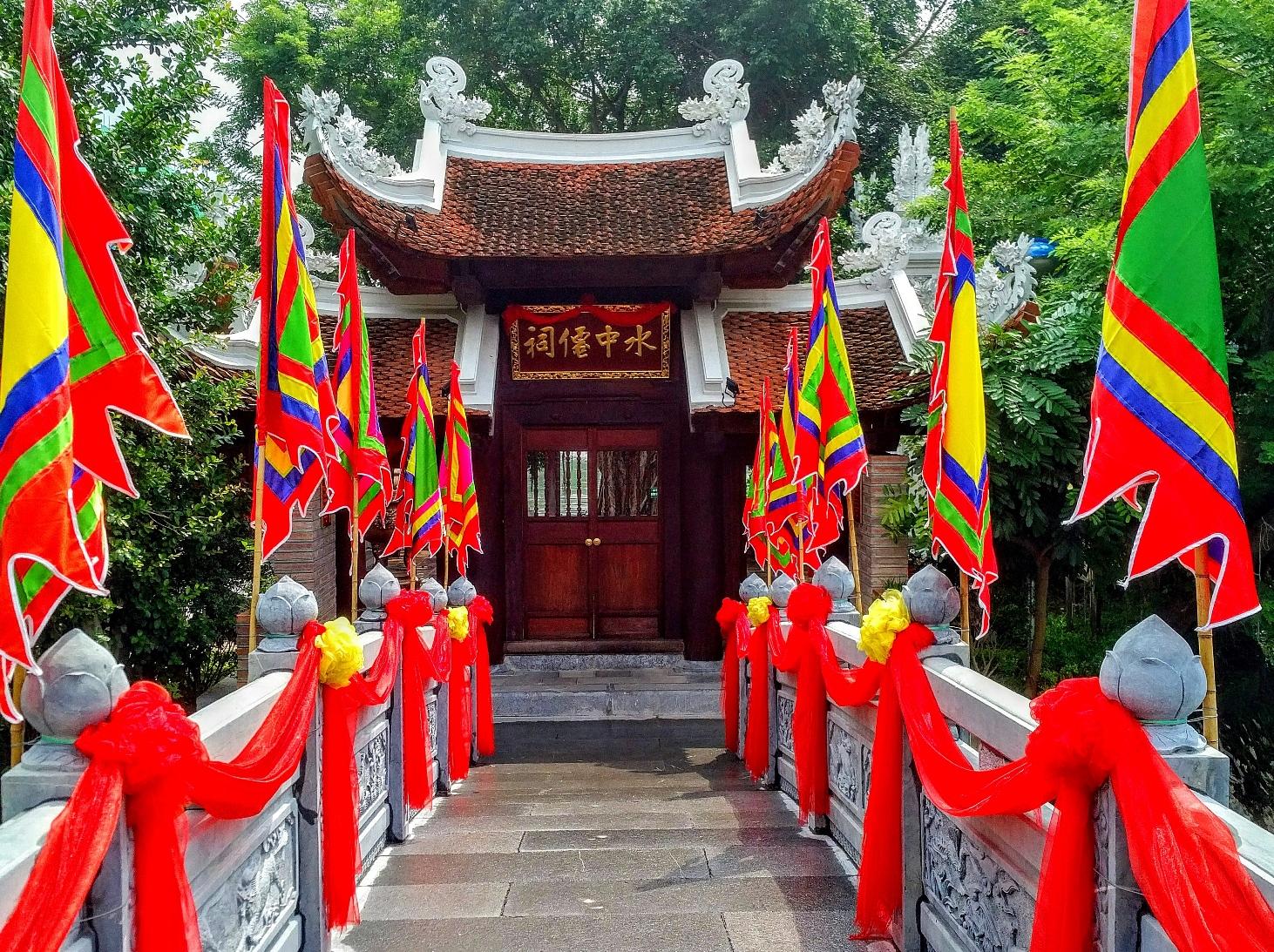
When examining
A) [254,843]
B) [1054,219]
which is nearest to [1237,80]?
[1054,219]

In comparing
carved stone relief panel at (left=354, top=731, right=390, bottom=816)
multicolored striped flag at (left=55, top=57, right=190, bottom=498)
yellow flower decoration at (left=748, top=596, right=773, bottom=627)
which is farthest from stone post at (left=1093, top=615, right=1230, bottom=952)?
yellow flower decoration at (left=748, top=596, right=773, bottom=627)

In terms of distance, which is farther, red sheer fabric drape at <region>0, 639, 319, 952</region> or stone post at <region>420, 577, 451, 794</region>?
stone post at <region>420, 577, 451, 794</region>

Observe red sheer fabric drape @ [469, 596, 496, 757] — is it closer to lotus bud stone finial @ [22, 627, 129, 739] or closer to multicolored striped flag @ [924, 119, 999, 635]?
multicolored striped flag @ [924, 119, 999, 635]

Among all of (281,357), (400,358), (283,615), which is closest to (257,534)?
(283,615)

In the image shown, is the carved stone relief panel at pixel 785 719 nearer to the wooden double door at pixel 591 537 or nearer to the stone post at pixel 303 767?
the stone post at pixel 303 767

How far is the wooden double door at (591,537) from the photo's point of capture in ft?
33.6

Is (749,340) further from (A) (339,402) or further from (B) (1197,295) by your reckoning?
(B) (1197,295)

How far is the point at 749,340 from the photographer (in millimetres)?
10242

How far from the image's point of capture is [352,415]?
501 cm

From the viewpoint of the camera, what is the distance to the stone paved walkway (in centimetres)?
368

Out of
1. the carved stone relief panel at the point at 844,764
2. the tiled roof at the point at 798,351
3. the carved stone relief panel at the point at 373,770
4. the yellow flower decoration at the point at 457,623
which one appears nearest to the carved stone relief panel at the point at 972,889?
the carved stone relief panel at the point at 844,764

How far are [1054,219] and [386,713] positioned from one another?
21.2ft

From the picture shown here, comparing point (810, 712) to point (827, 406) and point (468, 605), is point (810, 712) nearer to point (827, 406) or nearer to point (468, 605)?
point (827, 406)

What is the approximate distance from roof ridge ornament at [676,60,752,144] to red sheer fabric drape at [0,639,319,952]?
32.1ft
